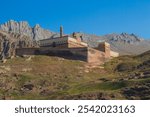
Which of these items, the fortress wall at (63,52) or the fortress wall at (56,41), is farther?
the fortress wall at (56,41)

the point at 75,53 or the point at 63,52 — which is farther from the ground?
the point at 63,52

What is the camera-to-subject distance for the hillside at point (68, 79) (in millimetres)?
65188

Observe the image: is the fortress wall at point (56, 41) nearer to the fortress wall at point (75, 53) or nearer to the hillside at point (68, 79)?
Result: the fortress wall at point (75, 53)

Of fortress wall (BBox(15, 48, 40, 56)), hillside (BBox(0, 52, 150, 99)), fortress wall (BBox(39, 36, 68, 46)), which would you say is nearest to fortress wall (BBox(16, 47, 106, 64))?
fortress wall (BBox(15, 48, 40, 56))

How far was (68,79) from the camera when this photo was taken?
82375mm

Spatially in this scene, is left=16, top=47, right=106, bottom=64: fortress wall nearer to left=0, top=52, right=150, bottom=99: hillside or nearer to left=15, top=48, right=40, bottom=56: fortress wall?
left=15, top=48, right=40, bottom=56: fortress wall

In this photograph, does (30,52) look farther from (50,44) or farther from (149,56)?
(149,56)

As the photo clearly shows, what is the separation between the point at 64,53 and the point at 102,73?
11.7 meters

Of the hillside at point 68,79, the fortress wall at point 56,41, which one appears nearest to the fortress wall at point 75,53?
the hillside at point 68,79

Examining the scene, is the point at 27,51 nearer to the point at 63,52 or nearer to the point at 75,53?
the point at 63,52

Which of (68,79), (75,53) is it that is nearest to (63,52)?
(75,53)

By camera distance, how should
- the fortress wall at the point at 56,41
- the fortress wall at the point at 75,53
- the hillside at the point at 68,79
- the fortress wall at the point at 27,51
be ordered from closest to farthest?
the hillside at the point at 68,79 < the fortress wall at the point at 75,53 < the fortress wall at the point at 27,51 < the fortress wall at the point at 56,41

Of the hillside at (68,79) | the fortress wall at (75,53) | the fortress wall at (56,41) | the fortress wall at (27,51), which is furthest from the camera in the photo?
the fortress wall at (56,41)

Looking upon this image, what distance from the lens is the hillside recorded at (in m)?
65.2
